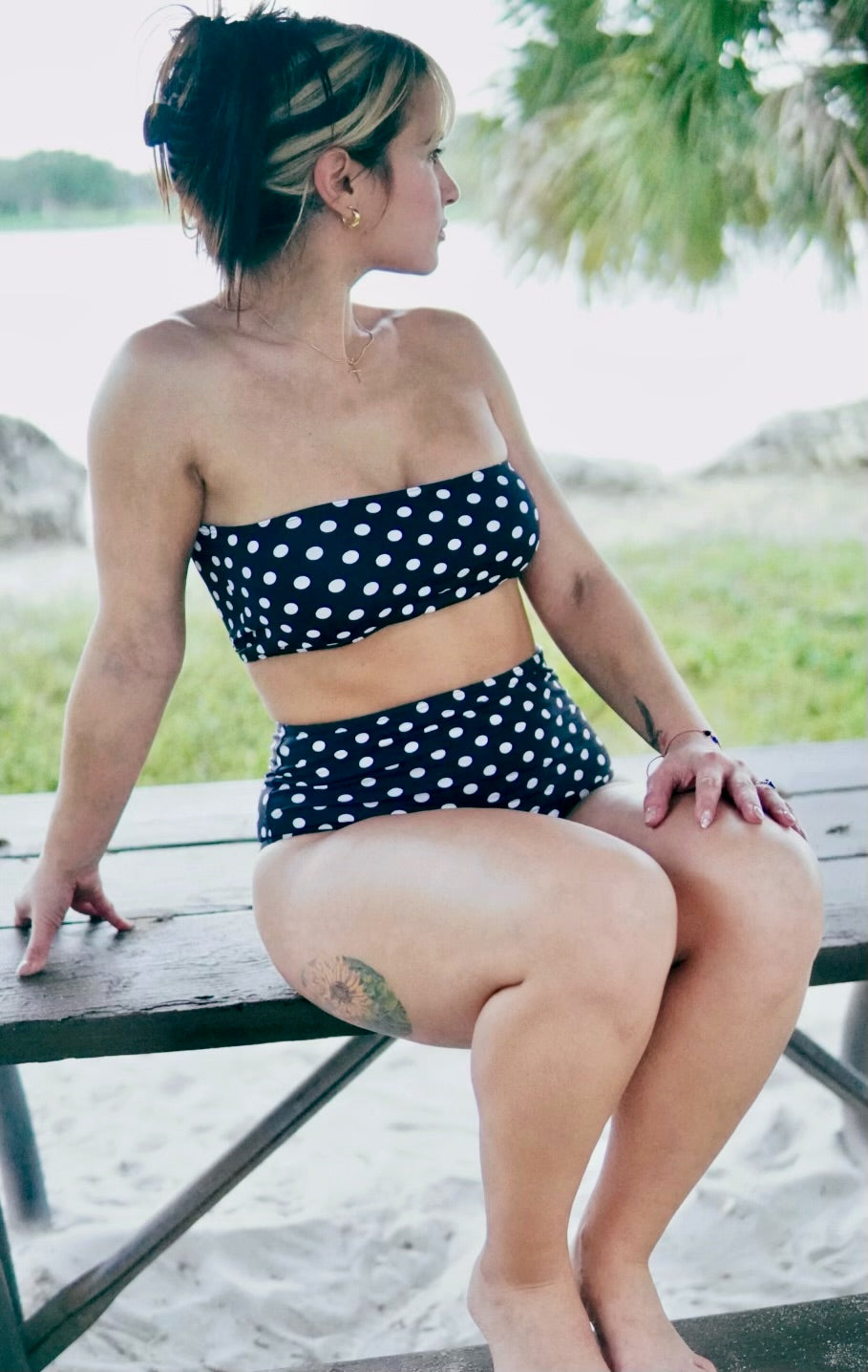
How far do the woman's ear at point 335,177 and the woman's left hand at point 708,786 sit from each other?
2.38 ft

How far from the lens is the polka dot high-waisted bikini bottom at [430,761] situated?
54.5 inches

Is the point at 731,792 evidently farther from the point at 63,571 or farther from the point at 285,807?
the point at 63,571

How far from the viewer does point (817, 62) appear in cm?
235

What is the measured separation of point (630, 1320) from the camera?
1195 mm

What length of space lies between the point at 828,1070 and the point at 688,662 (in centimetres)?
241

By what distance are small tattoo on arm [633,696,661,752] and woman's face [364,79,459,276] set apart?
22.7 inches

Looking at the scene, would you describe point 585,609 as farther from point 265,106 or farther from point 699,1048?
point 265,106

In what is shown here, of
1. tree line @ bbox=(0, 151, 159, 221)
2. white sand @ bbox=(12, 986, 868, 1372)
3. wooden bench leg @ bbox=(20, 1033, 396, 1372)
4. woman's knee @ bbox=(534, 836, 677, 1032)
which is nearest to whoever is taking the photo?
woman's knee @ bbox=(534, 836, 677, 1032)

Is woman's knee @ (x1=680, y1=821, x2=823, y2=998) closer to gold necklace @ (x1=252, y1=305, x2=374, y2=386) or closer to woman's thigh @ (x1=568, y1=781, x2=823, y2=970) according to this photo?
woman's thigh @ (x1=568, y1=781, x2=823, y2=970)

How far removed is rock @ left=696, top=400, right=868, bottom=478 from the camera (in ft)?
14.5

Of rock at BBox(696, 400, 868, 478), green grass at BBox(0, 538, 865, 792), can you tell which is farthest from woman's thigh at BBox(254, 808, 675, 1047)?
rock at BBox(696, 400, 868, 478)

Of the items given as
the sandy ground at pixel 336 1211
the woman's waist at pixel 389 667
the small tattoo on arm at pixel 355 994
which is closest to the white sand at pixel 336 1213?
the sandy ground at pixel 336 1211

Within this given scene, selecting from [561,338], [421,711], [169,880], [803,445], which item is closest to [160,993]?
[169,880]

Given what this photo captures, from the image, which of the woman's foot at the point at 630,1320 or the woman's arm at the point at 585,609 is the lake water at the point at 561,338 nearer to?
the woman's arm at the point at 585,609
